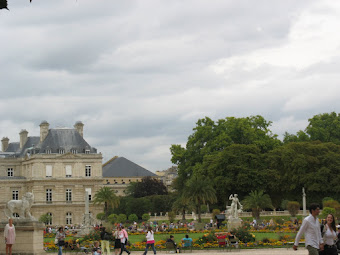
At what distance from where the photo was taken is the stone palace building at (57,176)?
3455 inches

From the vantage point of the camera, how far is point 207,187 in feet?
202

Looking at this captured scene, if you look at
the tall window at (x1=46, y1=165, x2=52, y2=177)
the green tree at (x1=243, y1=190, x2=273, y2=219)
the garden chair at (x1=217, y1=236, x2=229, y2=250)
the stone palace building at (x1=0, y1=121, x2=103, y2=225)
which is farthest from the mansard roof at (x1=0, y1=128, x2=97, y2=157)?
the garden chair at (x1=217, y1=236, x2=229, y2=250)

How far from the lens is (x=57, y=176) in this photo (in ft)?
292

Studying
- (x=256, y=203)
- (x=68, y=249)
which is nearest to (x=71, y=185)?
(x=256, y=203)

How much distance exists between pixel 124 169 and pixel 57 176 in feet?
131

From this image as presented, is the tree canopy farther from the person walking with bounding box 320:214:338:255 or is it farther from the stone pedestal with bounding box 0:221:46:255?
the person walking with bounding box 320:214:338:255

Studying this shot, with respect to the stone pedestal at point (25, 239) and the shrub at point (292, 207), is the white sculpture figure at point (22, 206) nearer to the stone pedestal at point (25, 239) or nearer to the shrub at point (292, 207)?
the stone pedestal at point (25, 239)

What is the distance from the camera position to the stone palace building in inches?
3455

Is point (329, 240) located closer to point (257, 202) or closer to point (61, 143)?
point (257, 202)

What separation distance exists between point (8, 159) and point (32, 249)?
237ft

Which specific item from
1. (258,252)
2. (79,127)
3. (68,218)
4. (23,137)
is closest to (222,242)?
(258,252)

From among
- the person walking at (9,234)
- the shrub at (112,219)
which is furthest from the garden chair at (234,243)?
the shrub at (112,219)

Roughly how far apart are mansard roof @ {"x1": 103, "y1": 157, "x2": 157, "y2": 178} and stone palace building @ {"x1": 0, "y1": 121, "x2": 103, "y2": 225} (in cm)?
3514

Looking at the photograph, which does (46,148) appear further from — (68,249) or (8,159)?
(68,249)
